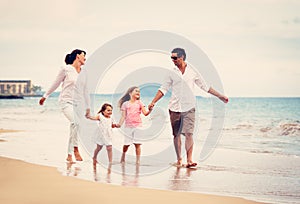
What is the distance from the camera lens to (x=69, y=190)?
11.0 feet

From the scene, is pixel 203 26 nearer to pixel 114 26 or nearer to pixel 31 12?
pixel 114 26

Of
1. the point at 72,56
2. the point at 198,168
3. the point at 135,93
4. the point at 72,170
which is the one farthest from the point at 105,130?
the point at 198,168

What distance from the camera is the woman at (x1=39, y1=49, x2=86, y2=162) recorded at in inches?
198

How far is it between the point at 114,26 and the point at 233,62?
5015mm

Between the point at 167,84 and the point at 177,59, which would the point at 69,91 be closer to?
the point at 167,84

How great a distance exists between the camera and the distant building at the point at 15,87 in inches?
634

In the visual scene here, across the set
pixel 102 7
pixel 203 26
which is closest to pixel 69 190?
pixel 102 7

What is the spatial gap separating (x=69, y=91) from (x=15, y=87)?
1406 cm

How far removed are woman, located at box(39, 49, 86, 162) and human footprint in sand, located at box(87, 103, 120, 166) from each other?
0.82ft

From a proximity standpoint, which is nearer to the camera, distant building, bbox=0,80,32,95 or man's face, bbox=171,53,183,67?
man's face, bbox=171,53,183,67

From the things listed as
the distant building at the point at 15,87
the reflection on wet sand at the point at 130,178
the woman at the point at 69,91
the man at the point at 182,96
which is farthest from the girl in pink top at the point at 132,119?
the distant building at the point at 15,87

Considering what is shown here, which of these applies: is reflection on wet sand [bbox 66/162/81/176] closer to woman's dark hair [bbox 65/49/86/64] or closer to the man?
the man

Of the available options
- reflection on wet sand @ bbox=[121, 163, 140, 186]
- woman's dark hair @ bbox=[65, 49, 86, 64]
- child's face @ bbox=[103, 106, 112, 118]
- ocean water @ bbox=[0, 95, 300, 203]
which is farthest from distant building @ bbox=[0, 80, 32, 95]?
reflection on wet sand @ bbox=[121, 163, 140, 186]

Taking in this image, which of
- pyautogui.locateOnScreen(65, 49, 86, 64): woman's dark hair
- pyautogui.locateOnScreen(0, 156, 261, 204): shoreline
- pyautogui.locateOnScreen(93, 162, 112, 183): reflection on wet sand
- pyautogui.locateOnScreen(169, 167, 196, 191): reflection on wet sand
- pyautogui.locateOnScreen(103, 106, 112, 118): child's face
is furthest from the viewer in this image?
pyautogui.locateOnScreen(65, 49, 86, 64): woman's dark hair
